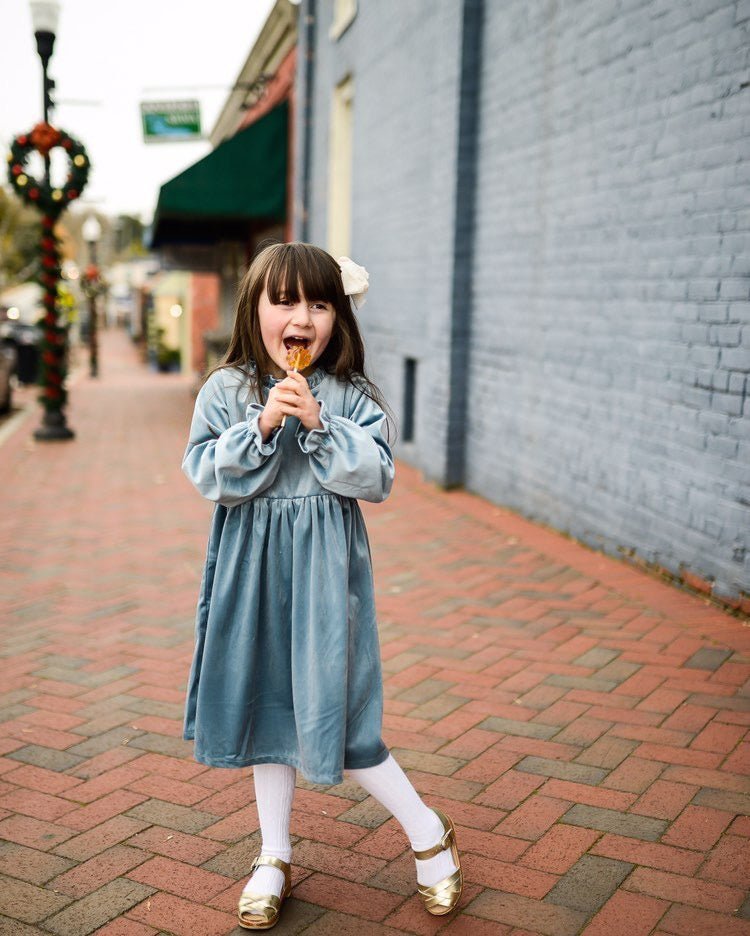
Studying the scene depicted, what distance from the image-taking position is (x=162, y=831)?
113 inches

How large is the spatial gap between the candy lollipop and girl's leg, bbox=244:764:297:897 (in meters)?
0.87

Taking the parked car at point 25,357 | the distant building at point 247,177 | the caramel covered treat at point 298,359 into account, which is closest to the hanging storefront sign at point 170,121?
the distant building at point 247,177

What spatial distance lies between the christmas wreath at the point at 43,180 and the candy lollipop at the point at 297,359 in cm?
1072

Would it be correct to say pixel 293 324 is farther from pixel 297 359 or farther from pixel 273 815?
A: pixel 273 815

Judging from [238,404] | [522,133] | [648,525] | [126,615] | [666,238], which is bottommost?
[126,615]

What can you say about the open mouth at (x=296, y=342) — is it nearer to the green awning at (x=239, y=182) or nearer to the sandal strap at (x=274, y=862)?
the sandal strap at (x=274, y=862)

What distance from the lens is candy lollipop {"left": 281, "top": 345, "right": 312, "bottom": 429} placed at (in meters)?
2.26

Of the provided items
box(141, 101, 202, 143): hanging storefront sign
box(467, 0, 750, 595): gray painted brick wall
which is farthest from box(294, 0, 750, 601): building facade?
box(141, 101, 202, 143): hanging storefront sign

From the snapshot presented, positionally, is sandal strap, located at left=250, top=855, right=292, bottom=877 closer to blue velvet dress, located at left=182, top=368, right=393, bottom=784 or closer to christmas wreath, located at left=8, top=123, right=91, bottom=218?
blue velvet dress, located at left=182, top=368, right=393, bottom=784

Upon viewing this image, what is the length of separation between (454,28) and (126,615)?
17.5 feet

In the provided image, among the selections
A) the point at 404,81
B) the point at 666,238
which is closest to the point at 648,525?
the point at 666,238

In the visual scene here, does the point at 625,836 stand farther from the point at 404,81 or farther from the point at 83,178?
the point at 83,178

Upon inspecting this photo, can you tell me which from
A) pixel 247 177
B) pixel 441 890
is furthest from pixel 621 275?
pixel 247 177

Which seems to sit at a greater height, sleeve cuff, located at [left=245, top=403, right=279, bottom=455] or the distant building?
the distant building
